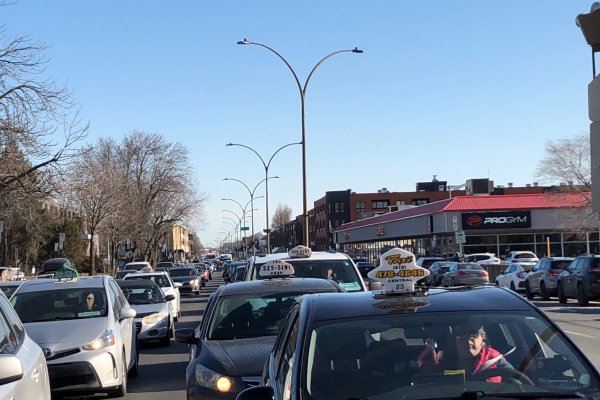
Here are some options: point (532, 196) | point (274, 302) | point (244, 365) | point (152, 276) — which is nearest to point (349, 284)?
point (274, 302)

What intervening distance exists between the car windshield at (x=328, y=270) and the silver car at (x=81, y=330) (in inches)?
107

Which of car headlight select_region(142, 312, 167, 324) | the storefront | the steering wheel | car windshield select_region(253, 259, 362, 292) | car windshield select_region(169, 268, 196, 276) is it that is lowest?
car headlight select_region(142, 312, 167, 324)

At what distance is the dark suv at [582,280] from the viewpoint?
2622cm

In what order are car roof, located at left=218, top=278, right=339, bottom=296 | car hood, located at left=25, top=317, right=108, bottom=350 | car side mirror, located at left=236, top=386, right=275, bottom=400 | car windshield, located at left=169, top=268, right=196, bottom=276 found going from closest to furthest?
1. car side mirror, located at left=236, top=386, right=275, bottom=400
2. car roof, located at left=218, top=278, right=339, bottom=296
3. car hood, located at left=25, top=317, right=108, bottom=350
4. car windshield, located at left=169, top=268, right=196, bottom=276

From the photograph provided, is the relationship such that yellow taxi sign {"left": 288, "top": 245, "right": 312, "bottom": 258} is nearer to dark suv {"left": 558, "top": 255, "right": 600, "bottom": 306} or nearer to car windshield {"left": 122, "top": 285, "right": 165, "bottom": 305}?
car windshield {"left": 122, "top": 285, "right": 165, "bottom": 305}

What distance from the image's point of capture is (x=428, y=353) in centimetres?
436

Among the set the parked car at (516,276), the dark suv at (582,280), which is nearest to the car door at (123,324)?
the dark suv at (582,280)

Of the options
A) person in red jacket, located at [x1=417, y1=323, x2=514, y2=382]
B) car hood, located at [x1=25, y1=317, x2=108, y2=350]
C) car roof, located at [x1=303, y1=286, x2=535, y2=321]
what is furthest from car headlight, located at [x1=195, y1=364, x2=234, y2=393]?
car hood, located at [x1=25, y1=317, x2=108, y2=350]

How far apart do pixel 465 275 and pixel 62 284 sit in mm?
27268

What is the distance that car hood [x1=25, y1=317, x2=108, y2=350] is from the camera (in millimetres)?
10297

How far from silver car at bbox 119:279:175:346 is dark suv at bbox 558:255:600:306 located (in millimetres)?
14765

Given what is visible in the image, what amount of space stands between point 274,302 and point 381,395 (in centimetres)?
493

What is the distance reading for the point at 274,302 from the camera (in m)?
8.94

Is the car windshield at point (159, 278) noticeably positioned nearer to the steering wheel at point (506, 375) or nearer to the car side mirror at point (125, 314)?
the car side mirror at point (125, 314)
